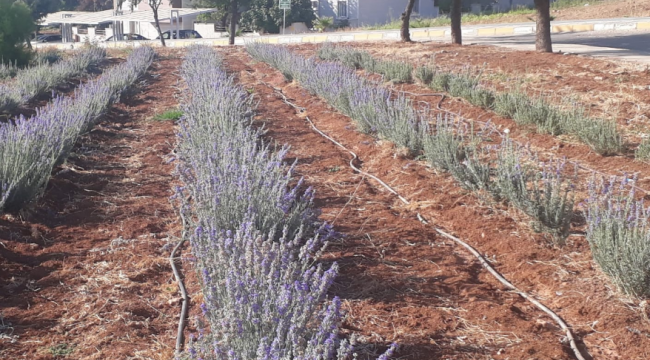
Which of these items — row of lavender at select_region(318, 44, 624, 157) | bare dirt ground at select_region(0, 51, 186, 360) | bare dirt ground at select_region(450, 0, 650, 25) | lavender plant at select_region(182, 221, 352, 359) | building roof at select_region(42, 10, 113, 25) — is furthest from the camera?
building roof at select_region(42, 10, 113, 25)

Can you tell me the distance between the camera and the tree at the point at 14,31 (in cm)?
1767

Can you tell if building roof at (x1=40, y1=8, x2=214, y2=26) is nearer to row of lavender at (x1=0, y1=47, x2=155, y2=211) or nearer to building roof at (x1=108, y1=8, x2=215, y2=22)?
building roof at (x1=108, y1=8, x2=215, y2=22)

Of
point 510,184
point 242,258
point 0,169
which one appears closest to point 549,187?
point 510,184

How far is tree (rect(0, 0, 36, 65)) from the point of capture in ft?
58.0

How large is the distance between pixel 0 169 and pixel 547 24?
10730mm

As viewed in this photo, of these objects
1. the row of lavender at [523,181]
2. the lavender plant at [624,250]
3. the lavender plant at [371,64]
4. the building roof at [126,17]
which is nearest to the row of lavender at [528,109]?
the lavender plant at [371,64]

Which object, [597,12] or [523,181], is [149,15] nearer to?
[597,12]

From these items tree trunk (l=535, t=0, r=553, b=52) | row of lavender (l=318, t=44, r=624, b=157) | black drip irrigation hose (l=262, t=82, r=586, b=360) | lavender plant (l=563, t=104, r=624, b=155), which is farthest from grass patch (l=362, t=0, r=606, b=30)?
black drip irrigation hose (l=262, t=82, r=586, b=360)

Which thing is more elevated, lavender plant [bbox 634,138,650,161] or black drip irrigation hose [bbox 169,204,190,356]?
lavender plant [bbox 634,138,650,161]

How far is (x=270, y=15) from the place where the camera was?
42.1m

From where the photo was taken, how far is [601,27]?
2277cm


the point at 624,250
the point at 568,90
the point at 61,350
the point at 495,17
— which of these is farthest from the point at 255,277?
the point at 495,17

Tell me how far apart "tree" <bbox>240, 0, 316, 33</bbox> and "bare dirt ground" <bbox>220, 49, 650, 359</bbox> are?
36805 mm

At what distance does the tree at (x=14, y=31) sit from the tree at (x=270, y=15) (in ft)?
77.4
